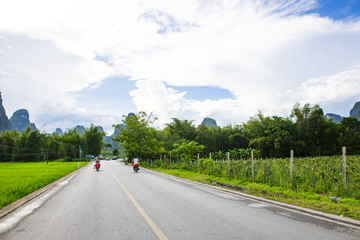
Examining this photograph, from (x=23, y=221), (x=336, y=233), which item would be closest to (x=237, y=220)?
(x=336, y=233)

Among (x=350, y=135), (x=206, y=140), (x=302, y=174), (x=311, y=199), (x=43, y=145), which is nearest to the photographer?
(x=311, y=199)

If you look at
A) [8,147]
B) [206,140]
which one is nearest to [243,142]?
[206,140]

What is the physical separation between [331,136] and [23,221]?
40.1 m

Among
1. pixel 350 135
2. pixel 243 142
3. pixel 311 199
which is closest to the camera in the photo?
pixel 311 199

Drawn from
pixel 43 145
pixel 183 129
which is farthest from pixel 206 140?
pixel 43 145

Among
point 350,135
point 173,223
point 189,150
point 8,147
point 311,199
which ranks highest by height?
point 350,135

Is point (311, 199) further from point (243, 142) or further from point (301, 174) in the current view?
point (243, 142)

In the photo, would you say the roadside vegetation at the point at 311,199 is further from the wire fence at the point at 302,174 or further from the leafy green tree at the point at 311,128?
the leafy green tree at the point at 311,128

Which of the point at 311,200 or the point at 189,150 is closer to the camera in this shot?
the point at 311,200

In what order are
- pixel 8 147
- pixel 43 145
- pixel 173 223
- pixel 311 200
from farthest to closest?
pixel 43 145, pixel 8 147, pixel 311 200, pixel 173 223

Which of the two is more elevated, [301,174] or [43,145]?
[301,174]

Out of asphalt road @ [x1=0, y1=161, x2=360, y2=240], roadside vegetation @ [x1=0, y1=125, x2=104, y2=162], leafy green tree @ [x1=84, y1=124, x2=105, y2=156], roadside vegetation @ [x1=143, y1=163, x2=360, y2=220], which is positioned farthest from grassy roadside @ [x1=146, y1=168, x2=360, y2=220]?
leafy green tree @ [x1=84, y1=124, x2=105, y2=156]

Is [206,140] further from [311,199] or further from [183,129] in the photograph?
[311,199]

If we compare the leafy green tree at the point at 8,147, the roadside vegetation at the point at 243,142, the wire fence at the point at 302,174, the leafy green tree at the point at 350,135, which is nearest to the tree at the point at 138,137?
the roadside vegetation at the point at 243,142
